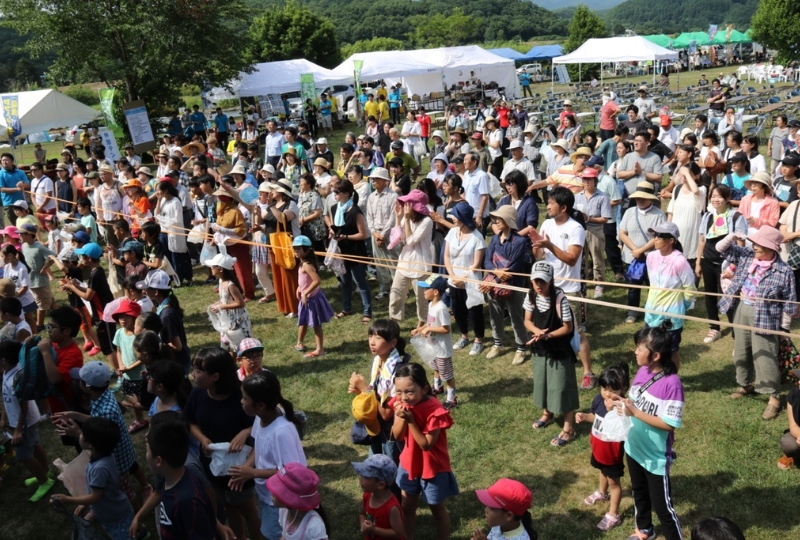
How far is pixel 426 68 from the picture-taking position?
2848 centimetres

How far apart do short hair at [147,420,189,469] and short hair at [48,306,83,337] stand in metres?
2.27

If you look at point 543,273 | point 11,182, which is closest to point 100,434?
point 543,273

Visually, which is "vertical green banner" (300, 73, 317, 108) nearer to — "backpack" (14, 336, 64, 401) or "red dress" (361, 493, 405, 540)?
"backpack" (14, 336, 64, 401)

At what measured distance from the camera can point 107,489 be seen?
4.20 metres

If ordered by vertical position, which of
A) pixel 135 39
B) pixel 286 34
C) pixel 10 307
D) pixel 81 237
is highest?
pixel 286 34

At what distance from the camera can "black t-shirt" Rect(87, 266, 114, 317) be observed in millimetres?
7719

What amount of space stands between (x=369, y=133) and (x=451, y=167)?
6.33 metres

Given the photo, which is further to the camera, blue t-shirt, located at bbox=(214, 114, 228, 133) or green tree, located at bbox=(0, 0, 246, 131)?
blue t-shirt, located at bbox=(214, 114, 228, 133)

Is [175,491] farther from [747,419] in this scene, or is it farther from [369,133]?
[369,133]

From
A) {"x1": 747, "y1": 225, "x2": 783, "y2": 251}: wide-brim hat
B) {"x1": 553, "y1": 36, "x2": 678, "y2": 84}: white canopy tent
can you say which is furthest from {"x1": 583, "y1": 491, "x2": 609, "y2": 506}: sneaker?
{"x1": 553, "y1": 36, "x2": 678, "y2": 84}: white canopy tent

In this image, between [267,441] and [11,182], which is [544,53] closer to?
[11,182]

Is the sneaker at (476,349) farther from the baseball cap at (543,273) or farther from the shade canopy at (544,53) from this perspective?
the shade canopy at (544,53)

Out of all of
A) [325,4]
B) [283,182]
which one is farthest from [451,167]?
[325,4]

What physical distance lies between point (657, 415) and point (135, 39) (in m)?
24.1
